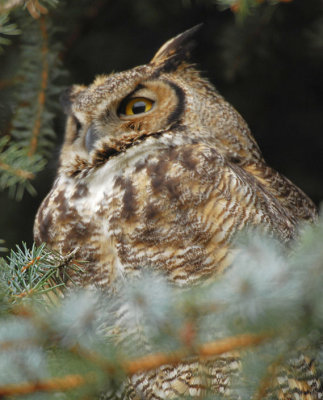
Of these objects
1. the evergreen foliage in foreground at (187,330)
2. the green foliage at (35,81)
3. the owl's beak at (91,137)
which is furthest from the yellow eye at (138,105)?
the evergreen foliage in foreground at (187,330)

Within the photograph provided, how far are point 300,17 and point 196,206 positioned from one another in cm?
123

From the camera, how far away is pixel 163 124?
1.46m

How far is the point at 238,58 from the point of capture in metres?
1.89

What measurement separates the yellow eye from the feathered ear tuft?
162 mm

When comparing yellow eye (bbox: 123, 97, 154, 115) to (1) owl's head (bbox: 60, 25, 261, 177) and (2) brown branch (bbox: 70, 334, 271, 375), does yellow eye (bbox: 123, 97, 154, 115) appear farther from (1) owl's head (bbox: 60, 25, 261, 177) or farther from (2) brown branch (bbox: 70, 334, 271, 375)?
(2) brown branch (bbox: 70, 334, 271, 375)

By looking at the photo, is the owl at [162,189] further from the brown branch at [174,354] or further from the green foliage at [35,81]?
the brown branch at [174,354]

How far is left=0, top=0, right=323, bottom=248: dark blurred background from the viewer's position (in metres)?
1.90

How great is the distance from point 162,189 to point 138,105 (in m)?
0.33

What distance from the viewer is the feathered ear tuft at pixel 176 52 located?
1.61 meters

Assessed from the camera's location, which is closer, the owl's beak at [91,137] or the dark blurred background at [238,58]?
the owl's beak at [91,137]

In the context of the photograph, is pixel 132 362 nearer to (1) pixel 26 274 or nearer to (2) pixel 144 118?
(1) pixel 26 274

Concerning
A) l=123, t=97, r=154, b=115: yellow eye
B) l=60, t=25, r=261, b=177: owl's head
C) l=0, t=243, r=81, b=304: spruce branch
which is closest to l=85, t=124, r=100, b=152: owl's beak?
l=60, t=25, r=261, b=177: owl's head

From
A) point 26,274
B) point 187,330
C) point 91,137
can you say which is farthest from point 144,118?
point 187,330

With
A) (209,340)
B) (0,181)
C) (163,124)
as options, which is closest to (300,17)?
(163,124)
